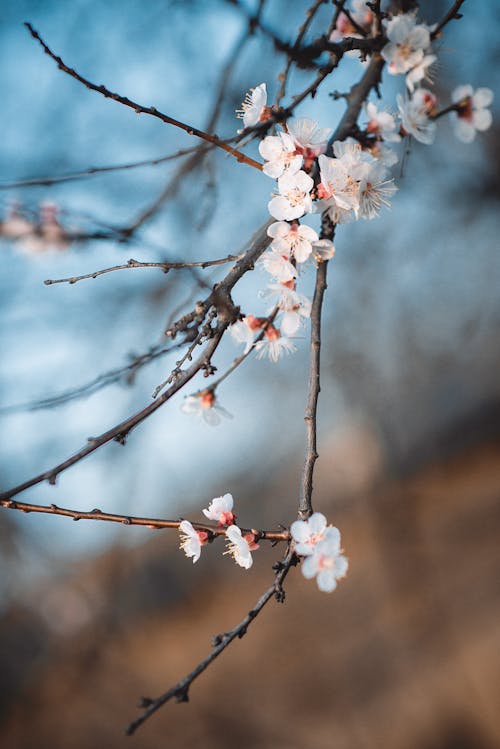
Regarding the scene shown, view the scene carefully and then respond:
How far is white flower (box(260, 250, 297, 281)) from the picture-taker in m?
0.72

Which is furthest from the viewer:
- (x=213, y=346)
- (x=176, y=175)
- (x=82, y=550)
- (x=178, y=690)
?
(x=82, y=550)

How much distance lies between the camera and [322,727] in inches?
123

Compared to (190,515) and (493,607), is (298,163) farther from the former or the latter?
(190,515)

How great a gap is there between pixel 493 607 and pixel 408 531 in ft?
2.46

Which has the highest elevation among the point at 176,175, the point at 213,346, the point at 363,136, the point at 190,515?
the point at 190,515

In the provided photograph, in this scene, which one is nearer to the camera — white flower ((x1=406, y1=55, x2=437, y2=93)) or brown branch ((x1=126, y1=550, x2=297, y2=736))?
brown branch ((x1=126, y1=550, x2=297, y2=736))

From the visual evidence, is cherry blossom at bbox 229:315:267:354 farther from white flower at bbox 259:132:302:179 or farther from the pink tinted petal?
the pink tinted petal

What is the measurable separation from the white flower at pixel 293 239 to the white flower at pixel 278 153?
0.07m

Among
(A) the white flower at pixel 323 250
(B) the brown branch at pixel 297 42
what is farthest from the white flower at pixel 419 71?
(A) the white flower at pixel 323 250

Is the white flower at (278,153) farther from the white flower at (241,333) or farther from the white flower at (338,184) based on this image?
the white flower at (241,333)

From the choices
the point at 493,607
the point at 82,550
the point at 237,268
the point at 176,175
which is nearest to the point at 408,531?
the point at 493,607

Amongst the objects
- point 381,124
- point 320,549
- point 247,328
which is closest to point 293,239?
point 247,328

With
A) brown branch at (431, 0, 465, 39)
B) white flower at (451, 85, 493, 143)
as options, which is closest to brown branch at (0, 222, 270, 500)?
brown branch at (431, 0, 465, 39)

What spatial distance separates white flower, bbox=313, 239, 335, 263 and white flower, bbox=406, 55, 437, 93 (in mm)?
309
